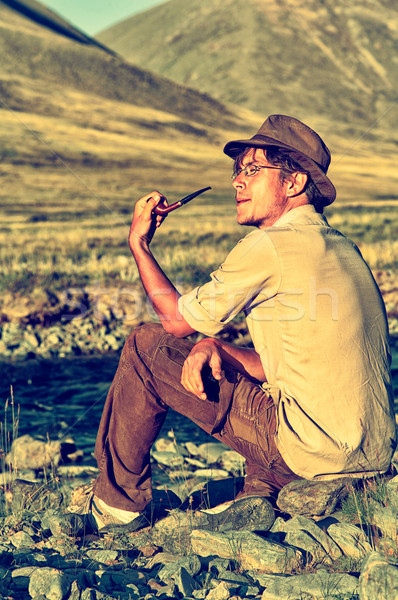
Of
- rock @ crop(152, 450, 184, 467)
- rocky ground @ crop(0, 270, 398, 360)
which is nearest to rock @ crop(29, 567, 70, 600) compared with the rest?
rock @ crop(152, 450, 184, 467)

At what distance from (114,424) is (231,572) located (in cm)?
113

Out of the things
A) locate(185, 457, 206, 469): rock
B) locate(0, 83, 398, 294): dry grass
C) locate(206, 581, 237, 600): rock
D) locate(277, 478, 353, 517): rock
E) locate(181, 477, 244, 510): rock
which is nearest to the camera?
locate(206, 581, 237, 600): rock

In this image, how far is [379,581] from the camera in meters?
2.88

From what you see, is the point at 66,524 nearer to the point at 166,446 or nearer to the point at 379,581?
the point at 379,581

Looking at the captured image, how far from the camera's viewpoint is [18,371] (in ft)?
35.7

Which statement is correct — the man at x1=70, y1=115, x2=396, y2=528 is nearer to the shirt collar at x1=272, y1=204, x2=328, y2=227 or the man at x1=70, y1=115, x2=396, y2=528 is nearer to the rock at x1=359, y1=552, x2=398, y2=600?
the shirt collar at x1=272, y1=204, x2=328, y2=227

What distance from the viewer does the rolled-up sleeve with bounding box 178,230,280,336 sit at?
352 centimetres

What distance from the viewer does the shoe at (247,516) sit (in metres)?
3.91

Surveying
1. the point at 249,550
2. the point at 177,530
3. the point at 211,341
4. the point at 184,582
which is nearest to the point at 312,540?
the point at 249,550

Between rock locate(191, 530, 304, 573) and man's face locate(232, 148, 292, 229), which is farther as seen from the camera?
man's face locate(232, 148, 292, 229)

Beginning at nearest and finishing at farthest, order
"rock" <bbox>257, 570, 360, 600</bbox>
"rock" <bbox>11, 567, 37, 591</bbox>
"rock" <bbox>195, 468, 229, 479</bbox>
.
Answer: "rock" <bbox>257, 570, 360, 600</bbox> → "rock" <bbox>11, 567, 37, 591</bbox> → "rock" <bbox>195, 468, 229, 479</bbox>

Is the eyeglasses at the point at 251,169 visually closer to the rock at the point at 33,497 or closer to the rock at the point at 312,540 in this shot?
the rock at the point at 312,540

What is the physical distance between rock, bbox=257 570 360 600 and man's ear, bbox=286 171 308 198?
1930mm

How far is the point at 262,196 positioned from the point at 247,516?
1744 millimetres
